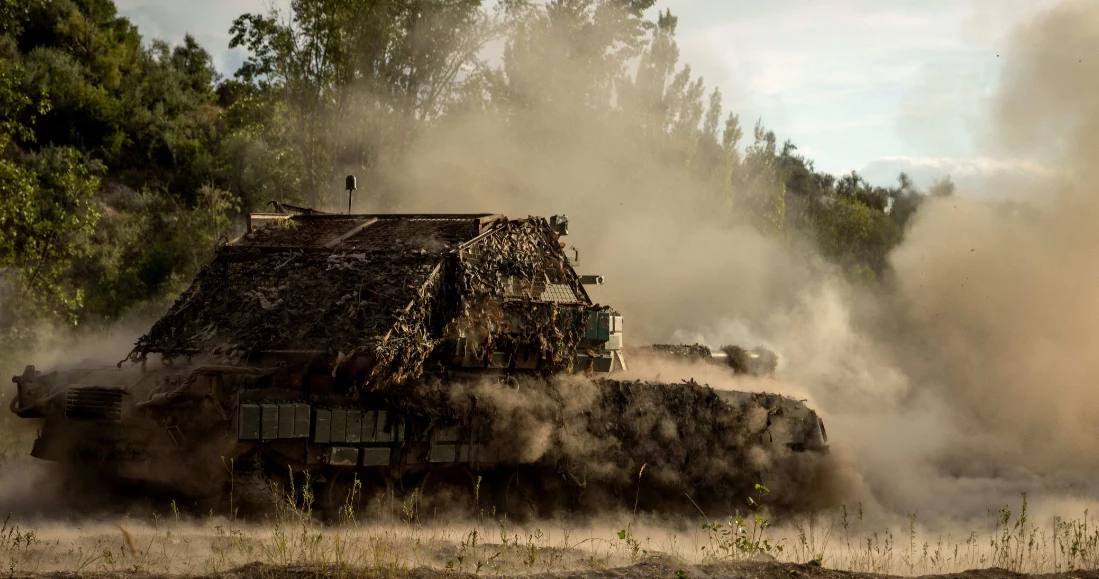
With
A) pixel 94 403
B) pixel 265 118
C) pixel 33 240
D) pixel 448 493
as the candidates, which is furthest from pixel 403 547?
pixel 265 118

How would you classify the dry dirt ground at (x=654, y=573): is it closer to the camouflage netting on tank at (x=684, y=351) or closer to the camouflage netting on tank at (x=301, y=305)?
the camouflage netting on tank at (x=301, y=305)

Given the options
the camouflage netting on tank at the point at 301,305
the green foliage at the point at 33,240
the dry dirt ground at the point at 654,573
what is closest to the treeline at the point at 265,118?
the green foliage at the point at 33,240

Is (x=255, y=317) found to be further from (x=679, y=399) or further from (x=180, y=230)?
(x=180, y=230)

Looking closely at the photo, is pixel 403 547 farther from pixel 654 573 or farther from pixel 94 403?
pixel 94 403

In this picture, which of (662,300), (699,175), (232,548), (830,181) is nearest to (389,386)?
(232,548)

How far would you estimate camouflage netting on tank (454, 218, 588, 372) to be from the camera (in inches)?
443

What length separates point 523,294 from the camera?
11.9 m

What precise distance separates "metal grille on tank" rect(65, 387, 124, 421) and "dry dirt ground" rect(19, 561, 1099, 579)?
3156mm

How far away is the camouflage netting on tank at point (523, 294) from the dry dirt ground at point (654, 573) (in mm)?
3716

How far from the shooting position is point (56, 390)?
1072 centimetres

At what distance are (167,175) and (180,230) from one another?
9.56m

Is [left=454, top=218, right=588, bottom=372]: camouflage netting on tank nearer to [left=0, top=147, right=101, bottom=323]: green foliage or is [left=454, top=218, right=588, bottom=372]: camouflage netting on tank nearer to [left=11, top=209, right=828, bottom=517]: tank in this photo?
[left=11, top=209, right=828, bottom=517]: tank

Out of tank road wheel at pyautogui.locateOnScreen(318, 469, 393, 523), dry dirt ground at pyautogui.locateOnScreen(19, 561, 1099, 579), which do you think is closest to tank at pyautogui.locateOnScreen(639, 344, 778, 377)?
tank road wheel at pyautogui.locateOnScreen(318, 469, 393, 523)

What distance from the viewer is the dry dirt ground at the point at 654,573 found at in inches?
280
